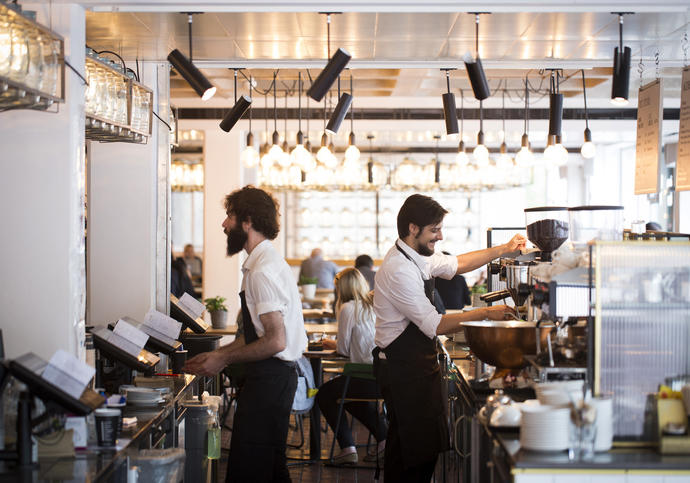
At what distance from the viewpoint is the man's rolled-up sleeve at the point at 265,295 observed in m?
3.61

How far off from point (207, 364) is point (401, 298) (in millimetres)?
1006

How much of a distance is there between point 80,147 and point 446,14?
80.3 inches

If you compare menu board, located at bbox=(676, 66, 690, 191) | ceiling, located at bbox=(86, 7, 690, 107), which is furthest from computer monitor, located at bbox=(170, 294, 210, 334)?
menu board, located at bbox=(676, 66, 690, 191)

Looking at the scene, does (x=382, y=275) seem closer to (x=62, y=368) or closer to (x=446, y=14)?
(x=446, y=14)

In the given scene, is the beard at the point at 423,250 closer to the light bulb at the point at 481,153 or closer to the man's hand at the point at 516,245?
the man's hand at the point at 516,245

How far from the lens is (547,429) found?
2.49m

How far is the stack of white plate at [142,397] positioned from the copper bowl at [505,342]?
4.93ft

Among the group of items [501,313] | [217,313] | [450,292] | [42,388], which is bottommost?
[217,313]

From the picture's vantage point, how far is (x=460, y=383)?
4.06 m

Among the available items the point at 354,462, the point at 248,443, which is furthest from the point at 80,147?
the point at 354,462

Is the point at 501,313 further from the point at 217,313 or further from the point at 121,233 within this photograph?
the point at 217,313

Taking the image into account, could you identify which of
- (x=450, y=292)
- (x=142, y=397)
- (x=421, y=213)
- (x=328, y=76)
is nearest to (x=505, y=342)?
(x=421, y=213)

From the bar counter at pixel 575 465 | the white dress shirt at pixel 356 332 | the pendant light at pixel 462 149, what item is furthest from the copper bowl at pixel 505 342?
the pendant light at pixel 462 149

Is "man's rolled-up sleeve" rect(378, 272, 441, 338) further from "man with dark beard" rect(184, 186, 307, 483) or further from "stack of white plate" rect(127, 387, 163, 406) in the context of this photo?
"stack of white plate" rect(127, 387, 163, 406)
